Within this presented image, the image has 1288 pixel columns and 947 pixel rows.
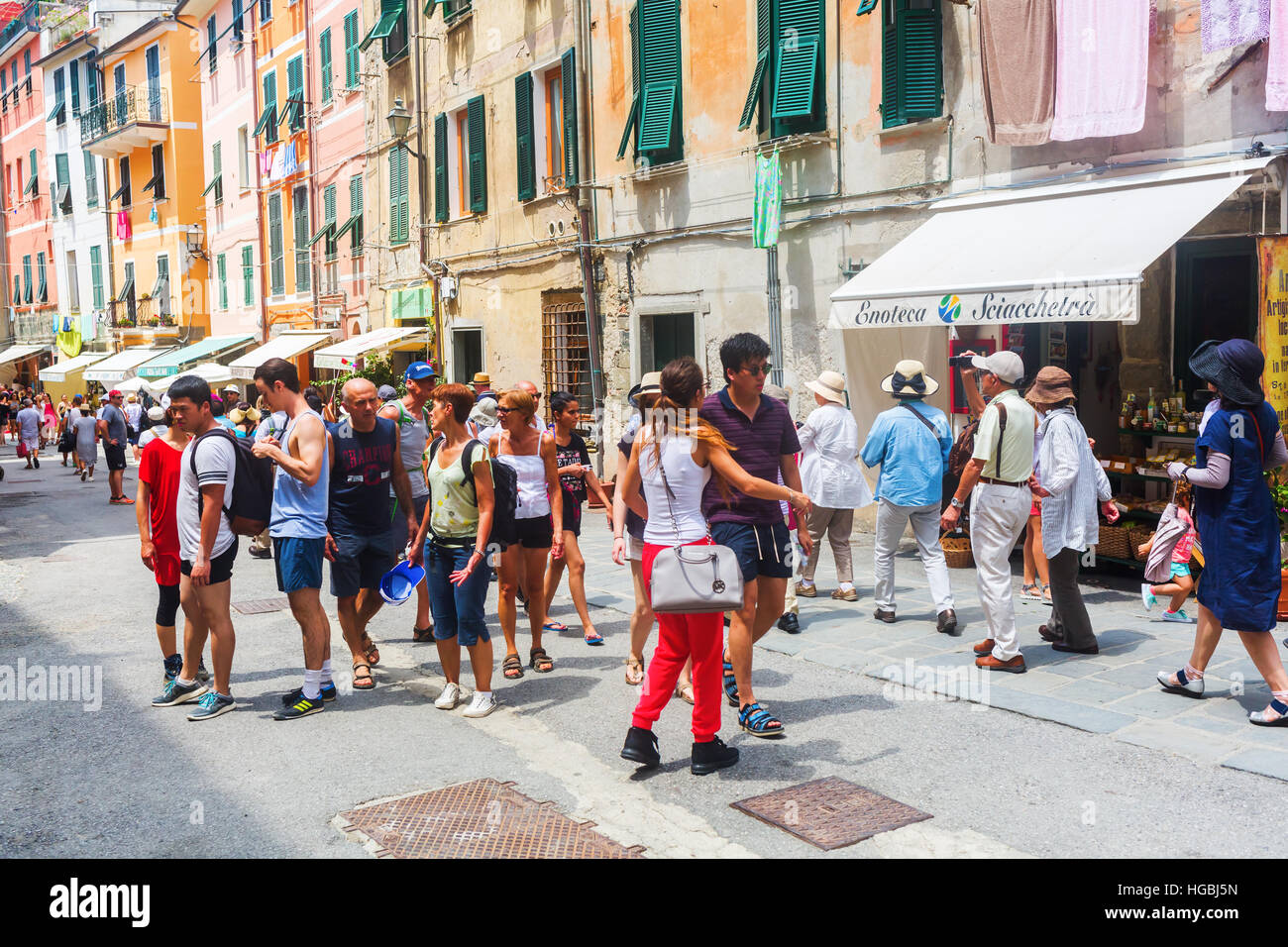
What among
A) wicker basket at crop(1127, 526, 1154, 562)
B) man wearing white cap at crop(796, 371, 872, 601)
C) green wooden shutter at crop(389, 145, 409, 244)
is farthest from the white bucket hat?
green wooden shutter at crop(389, 145, 409, 244)

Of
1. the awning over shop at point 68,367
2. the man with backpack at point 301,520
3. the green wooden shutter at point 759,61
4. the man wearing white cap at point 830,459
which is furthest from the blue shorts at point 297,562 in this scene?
the awning over shop at point 68,367

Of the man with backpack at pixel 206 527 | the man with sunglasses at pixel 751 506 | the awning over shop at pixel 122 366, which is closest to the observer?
the man with sunglasses at pixel 751 506

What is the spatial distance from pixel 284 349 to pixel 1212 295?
1991 centimetres

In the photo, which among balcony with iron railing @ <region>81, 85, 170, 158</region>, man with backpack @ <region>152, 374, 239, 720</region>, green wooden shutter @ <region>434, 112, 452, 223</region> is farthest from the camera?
balcony with iron railing @ <region>81, 85, 170, 158</region>

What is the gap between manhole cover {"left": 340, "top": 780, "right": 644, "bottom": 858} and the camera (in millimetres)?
4363

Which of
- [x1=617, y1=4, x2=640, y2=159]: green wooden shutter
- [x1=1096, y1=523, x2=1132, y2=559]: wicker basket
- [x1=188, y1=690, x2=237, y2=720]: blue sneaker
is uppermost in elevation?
[x1=617, y1=4, x2=640, y2=159]: green wooden shutter

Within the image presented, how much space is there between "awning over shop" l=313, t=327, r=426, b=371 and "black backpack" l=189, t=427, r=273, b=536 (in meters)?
14.5

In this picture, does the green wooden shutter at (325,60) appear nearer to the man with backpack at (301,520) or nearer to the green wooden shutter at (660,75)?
the green wooden shutter at (660,75)

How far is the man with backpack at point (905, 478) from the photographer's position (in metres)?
8.16

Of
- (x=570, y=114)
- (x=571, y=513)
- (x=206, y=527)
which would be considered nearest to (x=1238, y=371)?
(x=571, y=513)

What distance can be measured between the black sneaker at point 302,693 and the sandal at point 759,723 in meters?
2.39

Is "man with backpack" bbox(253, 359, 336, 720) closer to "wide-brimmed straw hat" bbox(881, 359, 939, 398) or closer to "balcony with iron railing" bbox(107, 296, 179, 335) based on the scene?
"wide-brimmed straw hat" bbox(881, 359, 939, 398)

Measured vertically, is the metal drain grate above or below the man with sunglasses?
below

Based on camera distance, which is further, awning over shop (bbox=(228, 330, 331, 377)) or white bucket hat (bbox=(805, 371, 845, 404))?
awning over shop (bbox=(228, 330, 331, 377))
